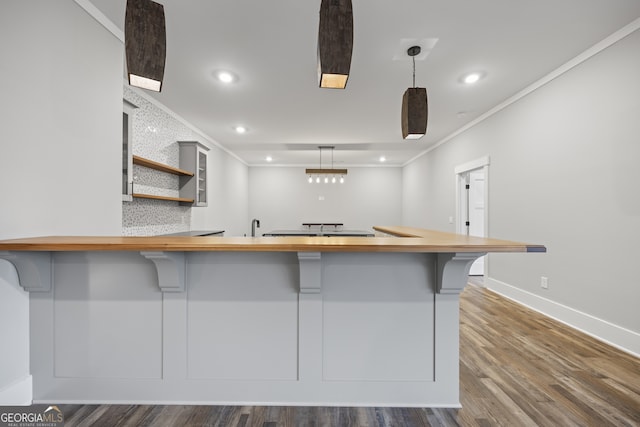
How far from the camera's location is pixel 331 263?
1720 mm

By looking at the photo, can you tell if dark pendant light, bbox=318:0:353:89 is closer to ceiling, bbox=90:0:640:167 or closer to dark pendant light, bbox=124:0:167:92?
dark pendant light, bbox=124:0:167:92

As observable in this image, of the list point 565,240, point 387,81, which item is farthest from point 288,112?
point 565,240

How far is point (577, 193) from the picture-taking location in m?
2.90

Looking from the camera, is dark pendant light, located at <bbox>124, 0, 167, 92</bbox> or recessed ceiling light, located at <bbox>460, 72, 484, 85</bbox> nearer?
dark pendant light, located at <bbox>124, 0, 167, 92</bbox>

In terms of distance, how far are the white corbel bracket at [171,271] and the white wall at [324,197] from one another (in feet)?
24.1

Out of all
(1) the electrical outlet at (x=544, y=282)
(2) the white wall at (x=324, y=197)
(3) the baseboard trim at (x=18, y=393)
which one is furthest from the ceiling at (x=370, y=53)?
(2) the white wall at (x=324, y=197)

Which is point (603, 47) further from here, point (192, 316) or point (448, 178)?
point (192, 316)

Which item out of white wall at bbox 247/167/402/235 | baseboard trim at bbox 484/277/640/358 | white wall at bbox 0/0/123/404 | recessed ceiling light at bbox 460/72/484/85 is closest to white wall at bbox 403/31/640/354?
baseboard trim at bbox 484/277/640/358

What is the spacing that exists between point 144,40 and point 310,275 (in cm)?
140

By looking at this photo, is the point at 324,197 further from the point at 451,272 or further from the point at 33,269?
the point at 33,269

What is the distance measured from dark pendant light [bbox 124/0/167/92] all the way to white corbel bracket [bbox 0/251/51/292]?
1091 mm

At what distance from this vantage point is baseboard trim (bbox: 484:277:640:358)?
240cm

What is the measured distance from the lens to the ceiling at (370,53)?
87.0 inches

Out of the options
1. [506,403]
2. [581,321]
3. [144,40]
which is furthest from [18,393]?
[581,321]
